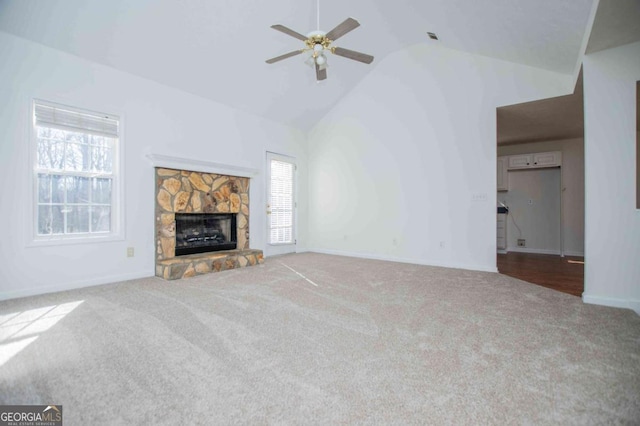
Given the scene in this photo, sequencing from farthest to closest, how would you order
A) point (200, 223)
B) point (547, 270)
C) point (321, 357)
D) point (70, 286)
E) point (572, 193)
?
1. point (572, 193)
2. point (200, 223)
3. point (547, 270)
4. point (70, 286)
5. point (321, 357)

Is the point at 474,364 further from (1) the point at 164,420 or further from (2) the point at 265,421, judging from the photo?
(1) the point at 164,420

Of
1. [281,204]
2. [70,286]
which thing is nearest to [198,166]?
[281,204]

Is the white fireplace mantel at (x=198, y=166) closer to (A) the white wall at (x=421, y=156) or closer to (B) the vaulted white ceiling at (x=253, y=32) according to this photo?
(B) the vaulted white ceiling at (x=253, y=32)

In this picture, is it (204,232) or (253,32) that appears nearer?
(253,32)

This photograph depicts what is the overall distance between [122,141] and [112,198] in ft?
2.49

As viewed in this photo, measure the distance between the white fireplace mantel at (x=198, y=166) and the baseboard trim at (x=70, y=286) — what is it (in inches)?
60.0

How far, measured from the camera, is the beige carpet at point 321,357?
1307mm

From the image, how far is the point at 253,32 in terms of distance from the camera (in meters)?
3.92

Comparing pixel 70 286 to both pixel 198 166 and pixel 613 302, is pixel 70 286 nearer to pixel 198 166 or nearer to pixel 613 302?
pixel 198 166

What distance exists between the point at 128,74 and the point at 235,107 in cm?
166

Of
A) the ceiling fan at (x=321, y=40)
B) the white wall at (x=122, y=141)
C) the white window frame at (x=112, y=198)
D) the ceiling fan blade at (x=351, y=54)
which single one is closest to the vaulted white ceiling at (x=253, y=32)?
the white wall at (x=122, y=141)

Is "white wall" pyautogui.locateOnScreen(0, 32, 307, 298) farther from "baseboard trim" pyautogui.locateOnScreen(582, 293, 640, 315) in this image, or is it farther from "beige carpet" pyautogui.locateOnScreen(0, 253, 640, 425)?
"baseboard trim" pyautogui.locateOnScreen(582, 293, 640, 315)

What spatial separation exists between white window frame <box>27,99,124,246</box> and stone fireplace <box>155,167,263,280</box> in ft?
1.45

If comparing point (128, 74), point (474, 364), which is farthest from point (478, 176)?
point (128, 74)
